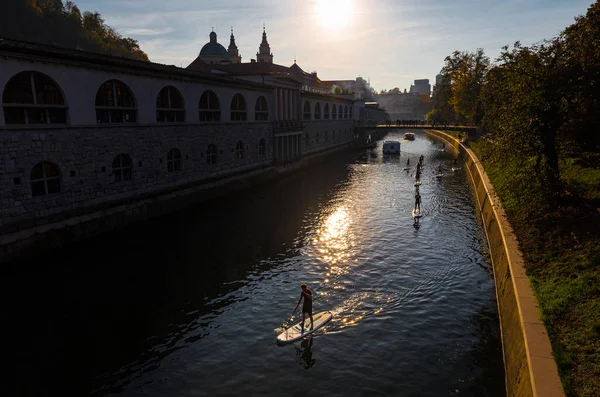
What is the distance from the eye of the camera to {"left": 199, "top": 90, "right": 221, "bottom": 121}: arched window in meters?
38.1

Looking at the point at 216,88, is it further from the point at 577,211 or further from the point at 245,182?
the point at 577,211

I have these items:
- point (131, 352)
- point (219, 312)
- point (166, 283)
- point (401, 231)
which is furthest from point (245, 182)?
point (131, 352)

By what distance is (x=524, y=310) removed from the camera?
484 inches

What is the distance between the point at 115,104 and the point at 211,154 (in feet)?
39.3

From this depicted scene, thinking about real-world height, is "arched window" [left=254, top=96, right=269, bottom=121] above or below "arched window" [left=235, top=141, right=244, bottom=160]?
above

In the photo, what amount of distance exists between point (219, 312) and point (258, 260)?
6.07 metres

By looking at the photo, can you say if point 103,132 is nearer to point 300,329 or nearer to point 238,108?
point 238,108

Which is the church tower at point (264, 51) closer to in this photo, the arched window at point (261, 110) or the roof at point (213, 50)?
the roof at point (213, 50)

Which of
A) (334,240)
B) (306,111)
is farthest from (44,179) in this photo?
(306,111)

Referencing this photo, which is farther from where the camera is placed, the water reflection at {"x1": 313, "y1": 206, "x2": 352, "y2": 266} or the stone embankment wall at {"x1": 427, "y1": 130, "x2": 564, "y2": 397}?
the water reflection at {"x1": 313, "y1": 206, "x2": 352, "y2": 266}

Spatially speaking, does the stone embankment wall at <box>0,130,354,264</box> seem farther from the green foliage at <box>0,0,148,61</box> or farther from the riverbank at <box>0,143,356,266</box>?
the green foliage at <box>0,0,148,61</box>

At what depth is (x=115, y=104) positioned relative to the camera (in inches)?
1119

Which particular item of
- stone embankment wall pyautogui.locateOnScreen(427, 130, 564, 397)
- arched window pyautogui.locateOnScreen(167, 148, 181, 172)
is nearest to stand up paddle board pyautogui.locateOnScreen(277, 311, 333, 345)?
stone embankment wall pyautogui.locateOnScreen(427, 130, 564, 397)

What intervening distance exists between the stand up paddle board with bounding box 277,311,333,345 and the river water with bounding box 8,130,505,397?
0.27 meters
